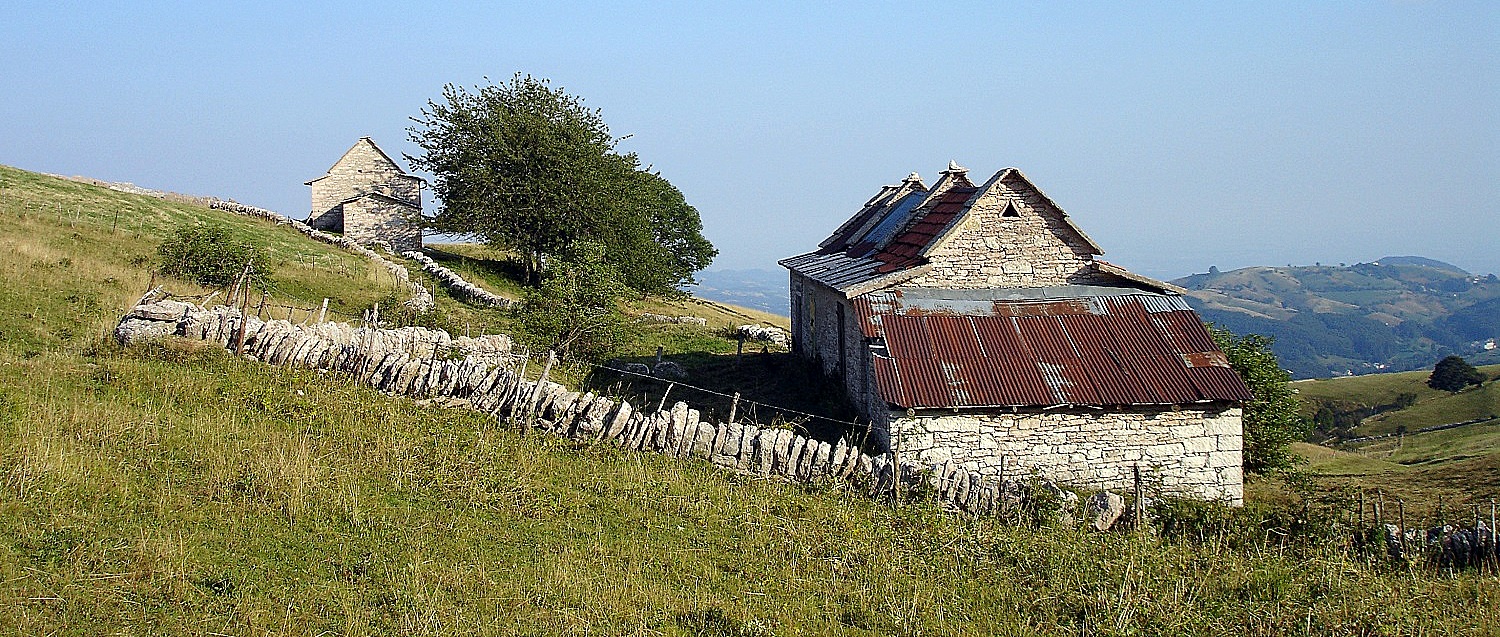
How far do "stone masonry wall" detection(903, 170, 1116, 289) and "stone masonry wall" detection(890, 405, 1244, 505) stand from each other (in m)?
3.74

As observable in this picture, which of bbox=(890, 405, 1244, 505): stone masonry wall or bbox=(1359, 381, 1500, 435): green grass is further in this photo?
bbox=(1359, 381, 1500, 435): green grass

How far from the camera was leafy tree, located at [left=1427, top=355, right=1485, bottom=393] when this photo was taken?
223 ft

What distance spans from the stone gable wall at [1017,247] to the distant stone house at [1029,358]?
25 mm

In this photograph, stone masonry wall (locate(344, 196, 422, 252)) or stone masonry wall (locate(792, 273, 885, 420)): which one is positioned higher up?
stone masonry wall (locate(344, 196, 422, 252))

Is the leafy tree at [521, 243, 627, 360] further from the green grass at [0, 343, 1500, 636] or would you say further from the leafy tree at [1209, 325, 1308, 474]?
the leafy tree at [1209, 325, 1308, 474]

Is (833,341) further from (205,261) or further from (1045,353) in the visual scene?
(205,261)

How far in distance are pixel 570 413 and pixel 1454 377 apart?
76.4 meters

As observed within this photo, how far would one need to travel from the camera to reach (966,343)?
59.5 feet

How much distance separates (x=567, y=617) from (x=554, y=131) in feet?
126

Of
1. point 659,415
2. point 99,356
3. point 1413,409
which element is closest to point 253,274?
point 99,356

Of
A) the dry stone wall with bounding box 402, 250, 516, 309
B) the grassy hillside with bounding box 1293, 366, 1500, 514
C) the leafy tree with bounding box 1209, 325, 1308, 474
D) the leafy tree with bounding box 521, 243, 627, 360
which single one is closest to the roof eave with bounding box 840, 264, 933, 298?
the leafy tree with bounding box 1209, 325, 1308, 474

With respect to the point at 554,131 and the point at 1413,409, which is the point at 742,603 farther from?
the point at 1413,409

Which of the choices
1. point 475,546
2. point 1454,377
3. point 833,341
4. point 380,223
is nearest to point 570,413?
point 475,546

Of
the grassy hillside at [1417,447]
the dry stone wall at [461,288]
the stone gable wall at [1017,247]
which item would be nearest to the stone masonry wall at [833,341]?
the stone gable wall at [1017,247]
